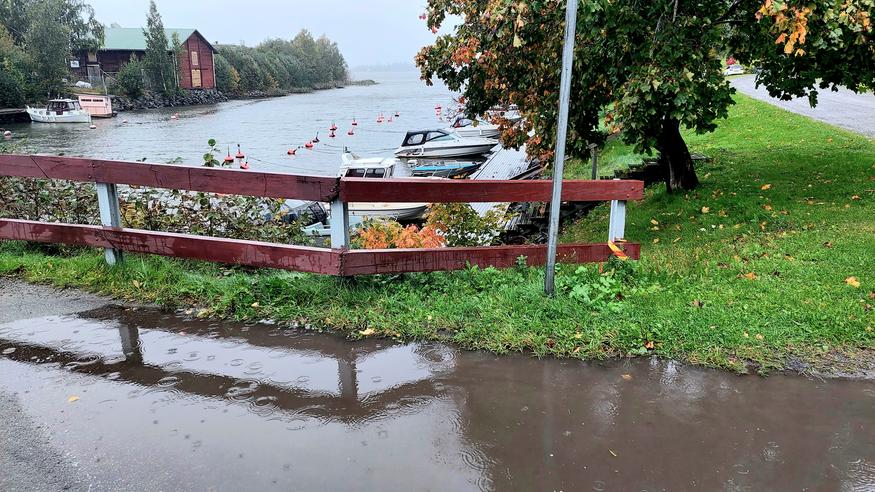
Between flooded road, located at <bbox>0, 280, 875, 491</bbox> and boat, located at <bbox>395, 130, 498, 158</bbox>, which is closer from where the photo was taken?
flooded road, located at <bbox>0, 280, 875, 491</bbox>

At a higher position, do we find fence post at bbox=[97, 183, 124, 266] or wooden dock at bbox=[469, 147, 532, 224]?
fence post at bbox=[97, 183, 124, 266]

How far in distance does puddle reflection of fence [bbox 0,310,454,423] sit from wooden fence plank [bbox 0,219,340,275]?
0.59 m

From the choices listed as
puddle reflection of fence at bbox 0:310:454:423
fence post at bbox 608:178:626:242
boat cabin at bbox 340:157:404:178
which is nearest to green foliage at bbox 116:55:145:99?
boat cabin at bbox 340:157:404:178

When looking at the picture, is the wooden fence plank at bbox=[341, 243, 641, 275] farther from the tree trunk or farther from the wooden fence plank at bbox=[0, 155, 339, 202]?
the tree trunk

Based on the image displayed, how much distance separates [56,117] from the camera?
57.8 m

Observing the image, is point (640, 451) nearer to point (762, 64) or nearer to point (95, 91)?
point (762, 64)

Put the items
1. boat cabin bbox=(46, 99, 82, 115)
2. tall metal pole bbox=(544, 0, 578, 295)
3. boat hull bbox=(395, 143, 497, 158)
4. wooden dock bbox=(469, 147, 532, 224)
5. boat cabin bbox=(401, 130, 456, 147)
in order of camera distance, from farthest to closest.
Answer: boat cabin bbox=(46, 99, 82, 115) < boat cabin bbox=(401, 130, 456, 147) < boat hull bbox=(395, 143, 497, 158) < wooden dock bbox=(469, 147, 532, 224) < tall metal pole bbox=(544, 0, 578, 295)

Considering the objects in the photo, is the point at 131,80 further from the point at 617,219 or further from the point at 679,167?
the point at 617,219

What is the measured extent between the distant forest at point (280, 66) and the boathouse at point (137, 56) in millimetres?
4776

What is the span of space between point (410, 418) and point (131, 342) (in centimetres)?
219

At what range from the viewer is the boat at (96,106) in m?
66.4

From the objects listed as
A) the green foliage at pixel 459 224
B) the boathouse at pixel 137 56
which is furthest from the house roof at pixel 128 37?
the green foliage at pixel 459 224

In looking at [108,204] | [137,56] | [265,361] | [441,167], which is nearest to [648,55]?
[265,361]

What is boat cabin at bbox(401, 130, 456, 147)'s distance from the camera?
31.9m
